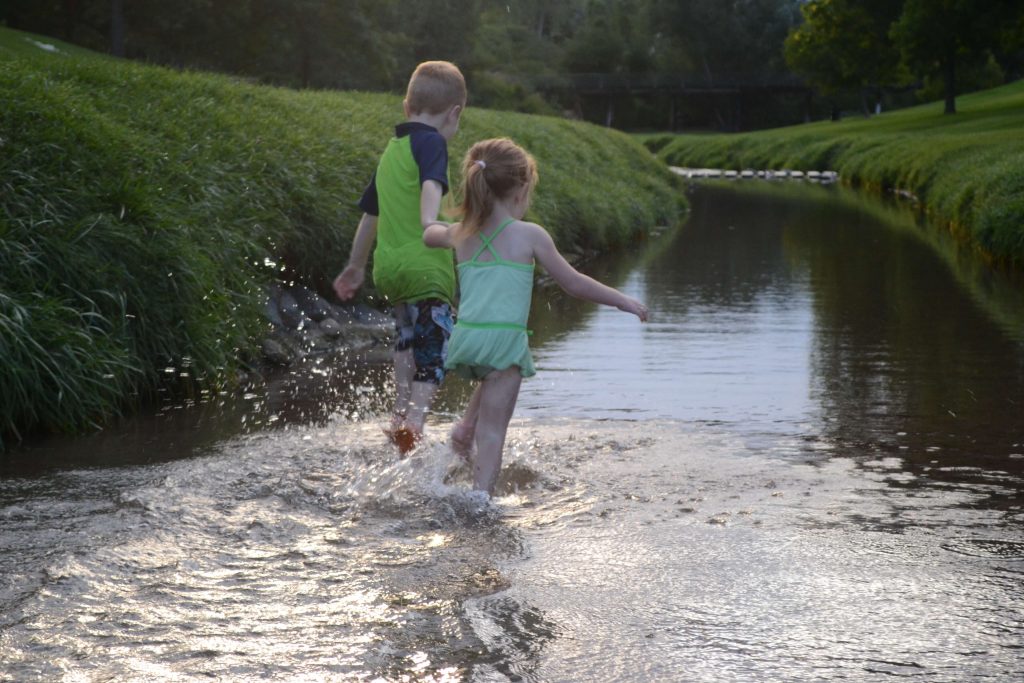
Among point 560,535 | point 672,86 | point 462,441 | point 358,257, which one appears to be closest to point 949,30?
point 672,86

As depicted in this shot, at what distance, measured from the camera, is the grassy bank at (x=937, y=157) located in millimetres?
15773

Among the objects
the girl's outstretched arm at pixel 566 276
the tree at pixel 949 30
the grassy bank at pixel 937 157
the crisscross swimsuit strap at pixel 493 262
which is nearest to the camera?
the girl's outstretched arm at pixel 566 276

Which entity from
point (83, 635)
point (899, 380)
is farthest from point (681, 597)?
point (899, 380)

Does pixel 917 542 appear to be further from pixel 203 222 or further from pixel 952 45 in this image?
pixel 952 45

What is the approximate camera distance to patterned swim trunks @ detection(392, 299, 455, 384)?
5867 millimetres

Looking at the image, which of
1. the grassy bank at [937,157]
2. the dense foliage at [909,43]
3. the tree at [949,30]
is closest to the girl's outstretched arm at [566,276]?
the grassy bank at [937,157]

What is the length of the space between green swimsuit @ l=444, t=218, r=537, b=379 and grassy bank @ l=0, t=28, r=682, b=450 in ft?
7.59

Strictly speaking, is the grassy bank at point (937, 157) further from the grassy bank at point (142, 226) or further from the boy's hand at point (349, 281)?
the boy's hand at point (349, 281)

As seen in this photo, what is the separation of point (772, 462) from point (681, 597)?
2.06 metres

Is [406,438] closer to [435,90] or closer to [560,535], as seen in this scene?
[560,535]

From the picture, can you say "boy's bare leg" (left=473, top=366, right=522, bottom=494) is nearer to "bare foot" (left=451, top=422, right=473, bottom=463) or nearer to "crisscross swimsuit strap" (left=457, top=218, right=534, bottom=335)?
"crisscross swimsuit strap" (left=457, top=218, right=534, bottom=335)

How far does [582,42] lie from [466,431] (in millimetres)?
91568

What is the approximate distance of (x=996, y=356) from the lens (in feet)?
29.7

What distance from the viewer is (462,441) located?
5715 mm
